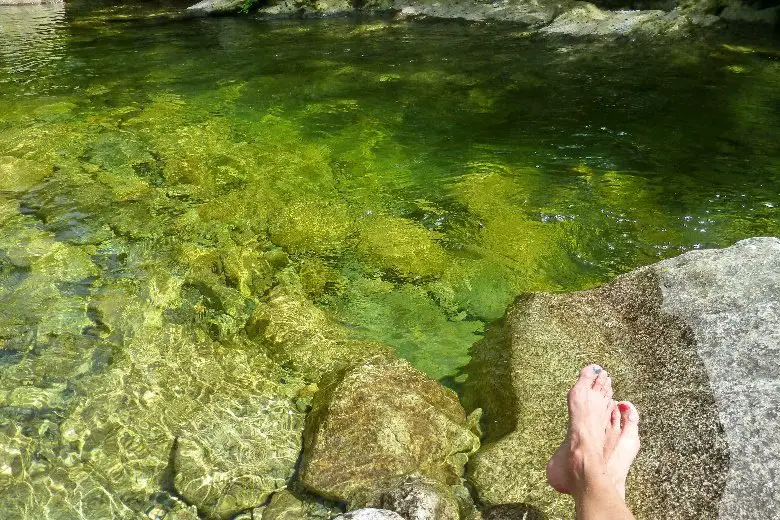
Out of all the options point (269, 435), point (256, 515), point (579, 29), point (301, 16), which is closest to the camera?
point (256, 515)

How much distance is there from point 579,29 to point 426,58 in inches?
202

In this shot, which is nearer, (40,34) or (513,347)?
(513,347)

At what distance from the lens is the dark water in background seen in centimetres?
548

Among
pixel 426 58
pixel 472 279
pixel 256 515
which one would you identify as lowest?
pixel 256 515

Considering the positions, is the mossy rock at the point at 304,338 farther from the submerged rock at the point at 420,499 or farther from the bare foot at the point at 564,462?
the bare foot at the point at 564,462

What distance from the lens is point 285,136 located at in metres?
9.05

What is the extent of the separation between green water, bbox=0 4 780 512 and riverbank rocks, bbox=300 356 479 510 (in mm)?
637

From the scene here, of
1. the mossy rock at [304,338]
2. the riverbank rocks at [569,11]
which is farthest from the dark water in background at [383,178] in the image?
the riverbank rocks at [569,11]

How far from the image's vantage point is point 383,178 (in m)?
7.72

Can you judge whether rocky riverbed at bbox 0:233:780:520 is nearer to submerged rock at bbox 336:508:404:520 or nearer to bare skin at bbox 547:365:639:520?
submerged rock at bbox 336:508:404:520

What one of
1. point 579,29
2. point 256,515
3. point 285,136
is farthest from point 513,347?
point 579,29

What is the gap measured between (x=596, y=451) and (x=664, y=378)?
2.57ft

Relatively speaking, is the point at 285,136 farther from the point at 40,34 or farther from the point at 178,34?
the point at 40,34

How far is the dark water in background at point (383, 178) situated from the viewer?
5.48 meters
